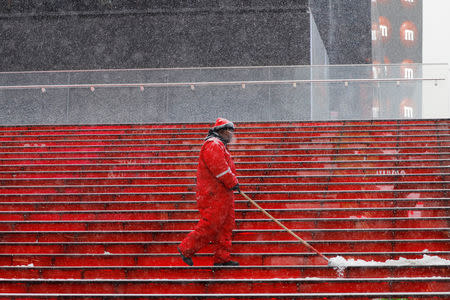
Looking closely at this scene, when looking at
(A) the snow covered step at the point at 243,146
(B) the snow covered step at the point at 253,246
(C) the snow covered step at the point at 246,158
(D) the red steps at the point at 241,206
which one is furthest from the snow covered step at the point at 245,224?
(A) the snow covered step at the point at 243,146

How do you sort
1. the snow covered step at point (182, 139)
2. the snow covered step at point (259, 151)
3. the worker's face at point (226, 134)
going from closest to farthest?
1. the worker's face at point (226, 134)
2. the snow covered step at point (259, 151)
3. the snow covered step at point (182, 139)

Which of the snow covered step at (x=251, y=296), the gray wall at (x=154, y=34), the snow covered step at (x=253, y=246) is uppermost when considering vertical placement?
the gray wall at (x=154, y=34)

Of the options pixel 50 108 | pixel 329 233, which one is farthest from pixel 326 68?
pixel 329 233

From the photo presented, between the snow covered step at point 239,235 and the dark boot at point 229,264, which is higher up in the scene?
the snow covered step at point 239,235

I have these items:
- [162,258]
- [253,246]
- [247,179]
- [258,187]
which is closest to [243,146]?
[247,179]

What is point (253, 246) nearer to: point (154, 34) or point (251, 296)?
point (251, 296)

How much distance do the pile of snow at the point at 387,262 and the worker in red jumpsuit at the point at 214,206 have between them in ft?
3.29

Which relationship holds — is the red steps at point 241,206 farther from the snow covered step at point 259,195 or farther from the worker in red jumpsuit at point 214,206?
the worker in red jumpsuit at point 214,206

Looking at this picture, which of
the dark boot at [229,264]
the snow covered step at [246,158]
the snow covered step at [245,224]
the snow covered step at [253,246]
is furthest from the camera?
the snow covered step at [246,158]

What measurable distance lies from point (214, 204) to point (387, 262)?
188 cm

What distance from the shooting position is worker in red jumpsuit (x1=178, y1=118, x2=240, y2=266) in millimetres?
5633

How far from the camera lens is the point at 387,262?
5945mm

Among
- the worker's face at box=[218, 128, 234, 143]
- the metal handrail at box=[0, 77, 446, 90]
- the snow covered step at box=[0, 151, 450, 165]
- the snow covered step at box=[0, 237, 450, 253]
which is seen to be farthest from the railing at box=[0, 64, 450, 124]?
the worker's face at box=[218, 128, 234, 143]

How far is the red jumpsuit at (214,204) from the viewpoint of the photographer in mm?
5633
